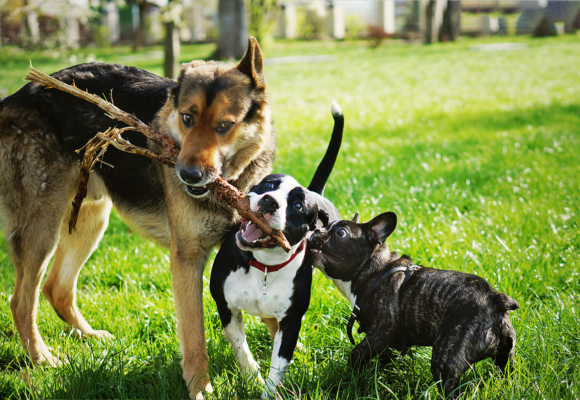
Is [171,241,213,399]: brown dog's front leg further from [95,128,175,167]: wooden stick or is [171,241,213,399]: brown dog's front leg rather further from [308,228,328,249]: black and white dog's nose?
[308,228,328,249]: black and white dog's nose

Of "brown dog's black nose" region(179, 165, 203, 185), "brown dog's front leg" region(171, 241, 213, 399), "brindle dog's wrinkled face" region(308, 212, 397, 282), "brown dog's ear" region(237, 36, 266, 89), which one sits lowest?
"brown dog's front leg" region(171, 241, 213, 399)

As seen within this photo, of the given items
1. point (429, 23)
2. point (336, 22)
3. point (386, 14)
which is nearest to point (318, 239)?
point (429, 23)

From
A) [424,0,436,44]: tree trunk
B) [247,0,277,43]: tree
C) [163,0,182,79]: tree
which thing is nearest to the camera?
[163,0,182,79]: tree

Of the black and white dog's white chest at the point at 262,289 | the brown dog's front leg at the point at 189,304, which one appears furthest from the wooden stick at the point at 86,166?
the black and white dog's white chest at the point at 262,289

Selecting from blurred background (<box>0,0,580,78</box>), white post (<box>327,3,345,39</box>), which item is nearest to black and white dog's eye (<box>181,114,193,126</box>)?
blurred background (<box>0,0,580,78</box>)

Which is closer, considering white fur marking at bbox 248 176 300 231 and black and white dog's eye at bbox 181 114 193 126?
white fur marking at bbox 248 176 300 231

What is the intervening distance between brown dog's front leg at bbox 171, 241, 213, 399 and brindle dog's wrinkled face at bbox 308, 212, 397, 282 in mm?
724

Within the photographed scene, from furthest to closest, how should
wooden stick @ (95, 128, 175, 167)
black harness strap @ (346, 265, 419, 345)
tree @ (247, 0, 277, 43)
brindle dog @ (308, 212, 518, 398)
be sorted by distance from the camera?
1. tree @ (247, 0, 277, 43)
2. black harness strap @ (346, 265, 419, 345)
3. wooden stick @ (95, 128, 175, 167)
4. brindle dog @ (308, 212, 518, 398)

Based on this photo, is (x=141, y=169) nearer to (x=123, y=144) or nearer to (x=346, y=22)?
(x=123, y=144)

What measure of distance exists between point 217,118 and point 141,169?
802 mm

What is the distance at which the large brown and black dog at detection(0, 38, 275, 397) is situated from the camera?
2.95 meters

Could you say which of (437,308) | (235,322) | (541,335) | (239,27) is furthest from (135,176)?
(239,27)

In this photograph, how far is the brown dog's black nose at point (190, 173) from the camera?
2.67 meters

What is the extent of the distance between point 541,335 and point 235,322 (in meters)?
1.78
